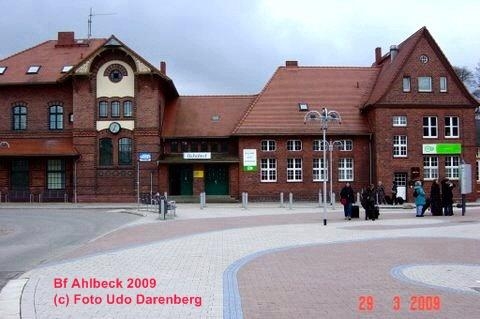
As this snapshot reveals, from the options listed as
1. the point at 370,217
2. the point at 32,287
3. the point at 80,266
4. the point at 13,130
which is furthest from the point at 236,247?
the point at 13,130

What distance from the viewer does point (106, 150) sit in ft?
148

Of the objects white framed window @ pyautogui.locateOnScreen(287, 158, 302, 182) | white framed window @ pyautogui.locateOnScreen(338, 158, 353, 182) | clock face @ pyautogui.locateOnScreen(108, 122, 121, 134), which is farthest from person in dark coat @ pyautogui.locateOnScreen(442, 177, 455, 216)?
clock face @ pyautogui.locateOnScreen(108, 122, 121, 134)

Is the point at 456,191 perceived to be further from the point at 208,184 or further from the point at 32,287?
the point at 32,287

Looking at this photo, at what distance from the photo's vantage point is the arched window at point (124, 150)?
44.9 metres

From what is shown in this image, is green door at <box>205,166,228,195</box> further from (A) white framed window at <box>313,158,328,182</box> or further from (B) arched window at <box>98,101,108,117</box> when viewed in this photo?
(B) arched window at <box>98,101,108,117</box>

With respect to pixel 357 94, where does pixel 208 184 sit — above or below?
below

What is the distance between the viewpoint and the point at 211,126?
47156mm

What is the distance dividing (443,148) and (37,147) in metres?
30.2

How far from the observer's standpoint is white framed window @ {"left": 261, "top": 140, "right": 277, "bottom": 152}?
45.1 m

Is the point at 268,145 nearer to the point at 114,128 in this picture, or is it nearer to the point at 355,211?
the point at 114,128

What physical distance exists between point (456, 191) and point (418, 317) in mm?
39738

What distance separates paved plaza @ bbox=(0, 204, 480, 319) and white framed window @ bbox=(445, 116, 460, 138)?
28028 mm

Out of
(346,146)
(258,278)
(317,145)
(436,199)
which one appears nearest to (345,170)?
(346,146)

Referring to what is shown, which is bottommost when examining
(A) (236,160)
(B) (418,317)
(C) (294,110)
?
(B) (418,317)
